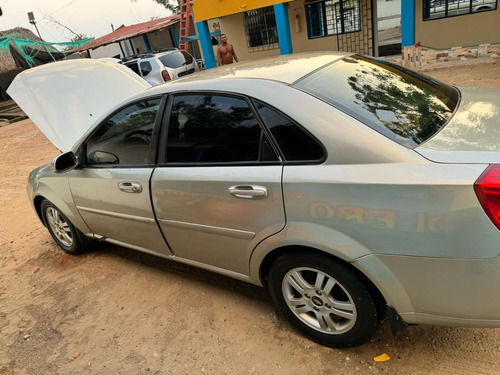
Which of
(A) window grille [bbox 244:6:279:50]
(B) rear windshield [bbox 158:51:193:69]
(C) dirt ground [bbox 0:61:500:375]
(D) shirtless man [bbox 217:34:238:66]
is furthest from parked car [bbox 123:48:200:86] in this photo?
(C) dirt ground [bbox 0:61:500:375]

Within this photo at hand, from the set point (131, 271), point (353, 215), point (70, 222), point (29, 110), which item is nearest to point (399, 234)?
point (353, 215)

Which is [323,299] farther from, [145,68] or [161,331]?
[145,68]

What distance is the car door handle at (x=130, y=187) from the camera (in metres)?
2.63

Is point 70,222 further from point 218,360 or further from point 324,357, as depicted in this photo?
point 324,357

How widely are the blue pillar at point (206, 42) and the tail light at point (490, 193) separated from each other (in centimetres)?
1373

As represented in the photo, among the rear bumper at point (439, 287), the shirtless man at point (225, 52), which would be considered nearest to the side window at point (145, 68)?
the shirtless man at point (225, 52)

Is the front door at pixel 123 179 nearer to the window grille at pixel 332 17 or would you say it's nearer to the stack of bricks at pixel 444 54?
the stack of bricks at pixel 444 54

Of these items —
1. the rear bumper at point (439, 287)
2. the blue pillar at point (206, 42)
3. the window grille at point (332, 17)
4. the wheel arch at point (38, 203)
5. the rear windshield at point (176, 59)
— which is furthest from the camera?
the blue pillar at point (206, 42)

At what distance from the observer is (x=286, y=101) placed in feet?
6.57

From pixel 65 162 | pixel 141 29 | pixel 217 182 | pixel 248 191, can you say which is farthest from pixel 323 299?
pixel 141 29

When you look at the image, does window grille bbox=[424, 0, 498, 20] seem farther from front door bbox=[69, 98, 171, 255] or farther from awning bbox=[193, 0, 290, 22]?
front door bbox=[69, 98, 171, 255]

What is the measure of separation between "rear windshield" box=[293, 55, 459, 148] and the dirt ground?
4.16 ft

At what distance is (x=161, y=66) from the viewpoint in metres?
11.6

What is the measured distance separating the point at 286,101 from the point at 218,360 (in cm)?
165
